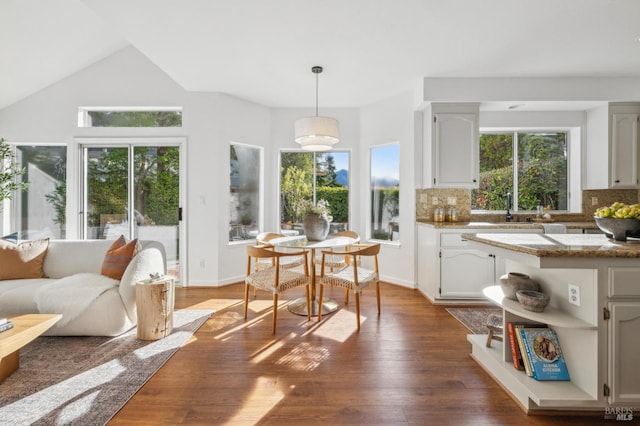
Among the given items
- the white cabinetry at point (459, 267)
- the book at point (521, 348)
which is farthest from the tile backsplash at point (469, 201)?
the book at point (521, 348)

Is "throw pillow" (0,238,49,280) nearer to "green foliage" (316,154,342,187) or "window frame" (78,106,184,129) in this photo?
"window frame" (78,106,184,129)

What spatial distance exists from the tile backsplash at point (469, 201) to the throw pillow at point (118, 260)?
11.1ft

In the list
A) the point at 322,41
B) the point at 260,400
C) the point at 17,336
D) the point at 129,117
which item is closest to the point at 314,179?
the point at 322,41

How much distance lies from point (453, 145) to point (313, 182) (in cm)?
216

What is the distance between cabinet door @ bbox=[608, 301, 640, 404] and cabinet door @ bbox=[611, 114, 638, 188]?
311 centimetres

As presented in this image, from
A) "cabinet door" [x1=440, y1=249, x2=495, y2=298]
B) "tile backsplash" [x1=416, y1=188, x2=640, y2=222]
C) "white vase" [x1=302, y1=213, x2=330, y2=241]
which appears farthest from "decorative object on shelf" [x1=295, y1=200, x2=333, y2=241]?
"tile backsplash" [x1=416, y1=188, x2=640, y2=222]

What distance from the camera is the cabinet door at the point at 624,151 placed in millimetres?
3656

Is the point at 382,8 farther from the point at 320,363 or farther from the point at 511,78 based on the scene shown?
the point at 320,363

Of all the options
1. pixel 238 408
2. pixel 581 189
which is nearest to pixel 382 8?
pixel 238 408

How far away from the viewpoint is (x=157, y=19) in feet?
8.42

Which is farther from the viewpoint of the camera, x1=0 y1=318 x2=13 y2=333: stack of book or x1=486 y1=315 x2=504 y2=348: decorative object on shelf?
x1=486 y1=315 x2=504 y2=348: decorative object on shelf

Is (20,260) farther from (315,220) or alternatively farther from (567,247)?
(567,247)

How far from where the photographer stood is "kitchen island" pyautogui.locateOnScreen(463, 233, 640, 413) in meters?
1.54

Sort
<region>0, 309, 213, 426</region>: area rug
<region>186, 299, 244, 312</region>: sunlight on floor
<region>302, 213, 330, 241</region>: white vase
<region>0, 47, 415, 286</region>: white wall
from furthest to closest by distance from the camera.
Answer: <region>0, 47, 415, 286</region>: white wall, <region>186, 299, 244, 312</region>: sunlight on floor, <region>302, 213, 330, 241</region>: white vase, <region>0, 309, 213, 426</region>: area rug
